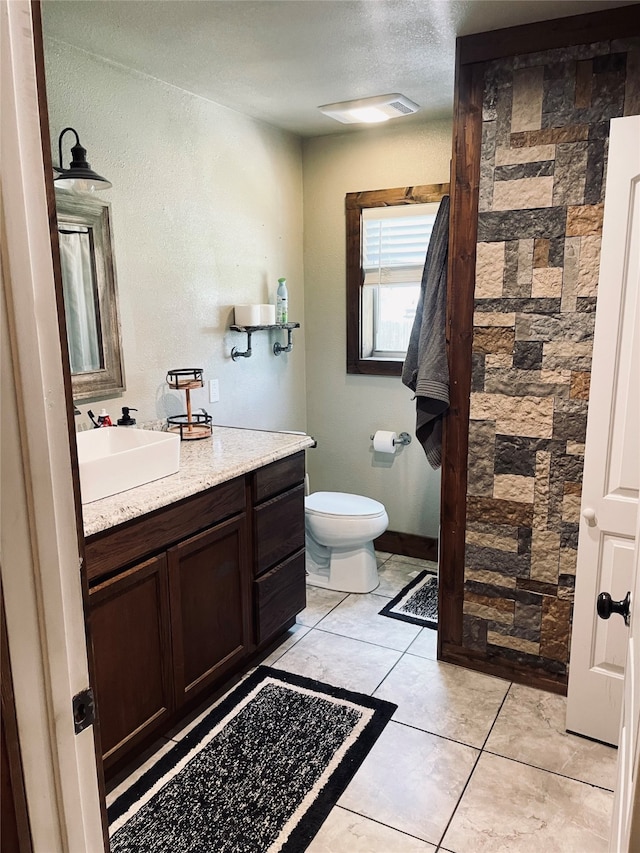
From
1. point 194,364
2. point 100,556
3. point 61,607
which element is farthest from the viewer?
point 194,364

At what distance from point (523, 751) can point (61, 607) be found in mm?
1982

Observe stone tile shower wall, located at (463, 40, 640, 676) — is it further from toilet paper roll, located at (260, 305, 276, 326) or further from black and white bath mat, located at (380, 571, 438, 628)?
toilet paper roll, located at (260, 305, 276, 326)

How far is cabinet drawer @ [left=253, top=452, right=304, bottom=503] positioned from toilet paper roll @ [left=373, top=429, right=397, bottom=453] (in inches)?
40.7

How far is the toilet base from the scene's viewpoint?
3457mm

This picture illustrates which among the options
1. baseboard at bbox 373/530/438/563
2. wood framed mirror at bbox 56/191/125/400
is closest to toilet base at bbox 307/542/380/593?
baseboard at bbox 373/530/438/563

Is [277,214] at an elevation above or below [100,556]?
above

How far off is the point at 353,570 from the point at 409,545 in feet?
1.99

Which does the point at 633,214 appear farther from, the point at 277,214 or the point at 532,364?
the point at 277,214

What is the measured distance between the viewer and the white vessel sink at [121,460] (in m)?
1.95

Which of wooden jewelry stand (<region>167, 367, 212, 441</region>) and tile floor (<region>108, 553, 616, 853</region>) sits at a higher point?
wooden jewelry stand (<region>167, 367, 212, 441</region>)

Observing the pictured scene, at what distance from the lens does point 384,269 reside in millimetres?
3736

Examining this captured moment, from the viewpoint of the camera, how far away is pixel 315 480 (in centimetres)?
418

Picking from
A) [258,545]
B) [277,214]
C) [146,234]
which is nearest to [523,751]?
[258,545]

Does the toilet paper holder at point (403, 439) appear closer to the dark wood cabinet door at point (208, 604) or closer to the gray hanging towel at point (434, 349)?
the gray hanging towel at point (434, 349)
